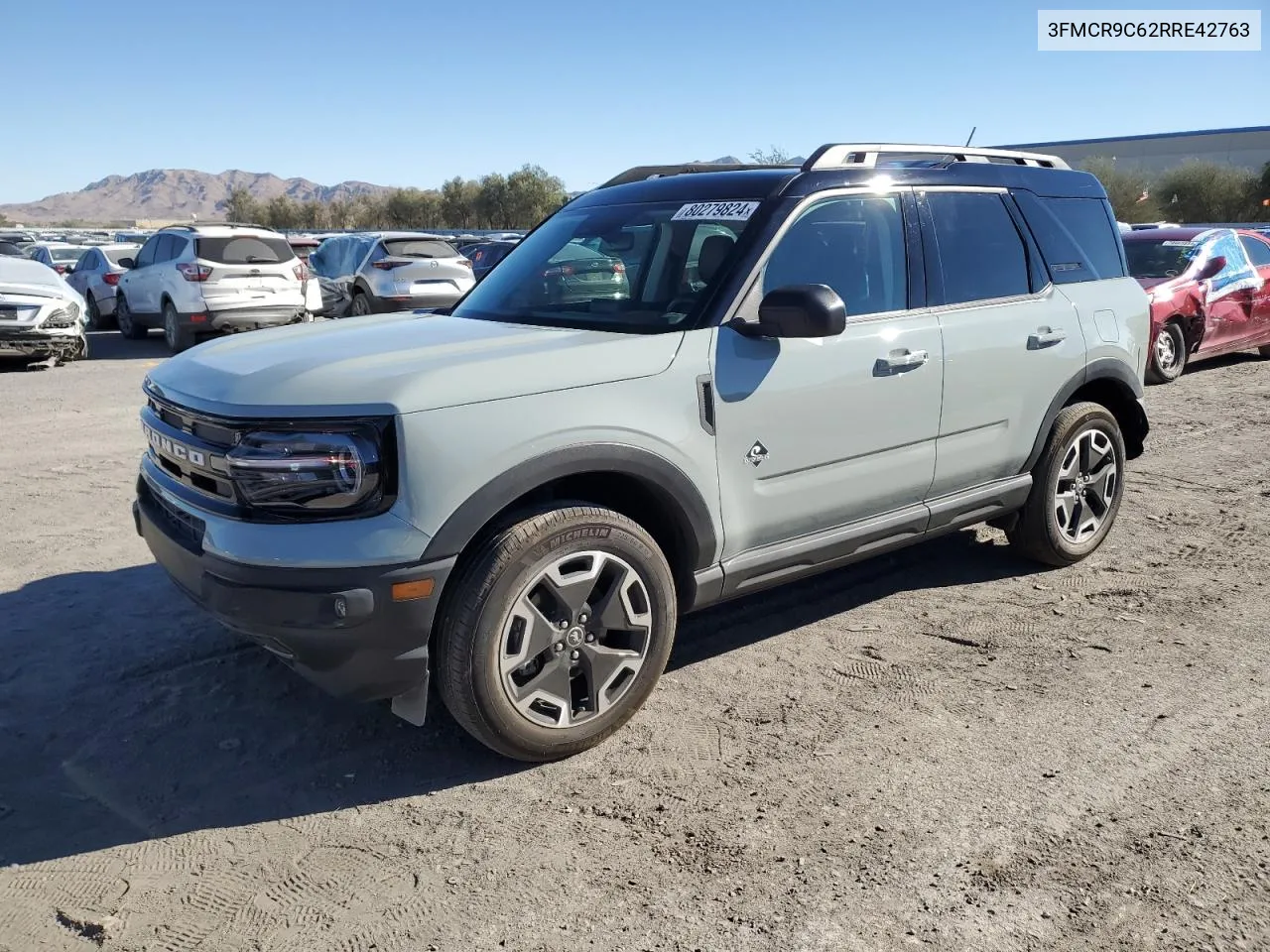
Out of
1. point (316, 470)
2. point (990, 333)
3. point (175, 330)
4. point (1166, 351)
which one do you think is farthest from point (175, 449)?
point (175, 330)

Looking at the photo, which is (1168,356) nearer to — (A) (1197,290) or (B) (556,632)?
(A) (1197,290)

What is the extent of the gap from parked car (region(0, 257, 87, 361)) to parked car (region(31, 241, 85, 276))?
11.3m

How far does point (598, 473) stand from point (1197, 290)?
10.0m

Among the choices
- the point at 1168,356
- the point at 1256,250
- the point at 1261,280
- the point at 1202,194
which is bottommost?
the point at 1168,356

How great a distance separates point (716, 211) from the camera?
4059 millimetres

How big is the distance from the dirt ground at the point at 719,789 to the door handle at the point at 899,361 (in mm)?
Result: 1175

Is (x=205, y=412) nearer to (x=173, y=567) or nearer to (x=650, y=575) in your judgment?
(x=173, y=567)

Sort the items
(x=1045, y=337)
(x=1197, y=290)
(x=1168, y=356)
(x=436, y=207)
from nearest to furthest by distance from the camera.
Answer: (x=1045, y=337) → (x=1197, y=290) → (x=1168, y=356) → (x=436, y=207)

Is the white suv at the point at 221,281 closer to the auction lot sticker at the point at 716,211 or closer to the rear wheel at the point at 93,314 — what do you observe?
the rear wheel at the point at 93,314

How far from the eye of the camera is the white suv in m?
13.8

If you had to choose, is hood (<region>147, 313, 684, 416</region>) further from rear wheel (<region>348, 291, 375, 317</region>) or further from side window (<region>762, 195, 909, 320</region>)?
rear wheel (<region>348, 291, 375, 317</region>)

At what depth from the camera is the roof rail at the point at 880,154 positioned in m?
4.16

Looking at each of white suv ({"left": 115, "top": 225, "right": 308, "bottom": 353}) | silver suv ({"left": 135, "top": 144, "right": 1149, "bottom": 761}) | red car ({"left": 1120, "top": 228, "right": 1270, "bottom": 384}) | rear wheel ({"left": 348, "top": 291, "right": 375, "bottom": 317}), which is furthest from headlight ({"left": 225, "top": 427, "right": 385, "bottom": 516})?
rear wheel ({"left": 348, "top": 291, "right": 375, "bottom": 317})

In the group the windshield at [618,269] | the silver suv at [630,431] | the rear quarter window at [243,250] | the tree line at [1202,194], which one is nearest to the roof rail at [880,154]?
the silver suv at [630,431]
